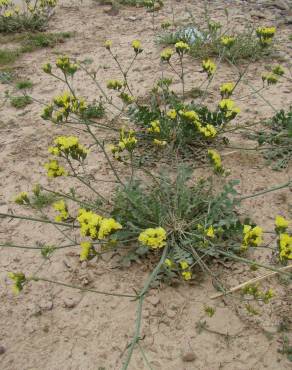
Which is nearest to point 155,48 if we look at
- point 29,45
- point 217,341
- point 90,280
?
point 29,45

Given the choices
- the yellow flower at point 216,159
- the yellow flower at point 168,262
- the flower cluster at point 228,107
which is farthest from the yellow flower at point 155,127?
the yellow flower at point 168,262

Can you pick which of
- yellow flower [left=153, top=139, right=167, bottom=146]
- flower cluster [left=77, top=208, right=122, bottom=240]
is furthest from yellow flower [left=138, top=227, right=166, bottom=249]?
yellow flower [left=153, top=139, right=167, bottom=146]

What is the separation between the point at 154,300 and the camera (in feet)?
7.88

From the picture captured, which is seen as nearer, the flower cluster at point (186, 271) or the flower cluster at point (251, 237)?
the flower cluster at point (251, 237)

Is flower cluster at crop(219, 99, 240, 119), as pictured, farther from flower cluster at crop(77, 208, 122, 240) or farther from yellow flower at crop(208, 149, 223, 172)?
flower cluster at crop(77, 208, 122, 240)

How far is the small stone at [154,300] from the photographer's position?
239 centimetres

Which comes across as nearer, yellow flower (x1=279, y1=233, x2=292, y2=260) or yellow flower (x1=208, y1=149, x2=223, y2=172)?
yellow flower (x1=279, y1=233, x2=292, y2=260)

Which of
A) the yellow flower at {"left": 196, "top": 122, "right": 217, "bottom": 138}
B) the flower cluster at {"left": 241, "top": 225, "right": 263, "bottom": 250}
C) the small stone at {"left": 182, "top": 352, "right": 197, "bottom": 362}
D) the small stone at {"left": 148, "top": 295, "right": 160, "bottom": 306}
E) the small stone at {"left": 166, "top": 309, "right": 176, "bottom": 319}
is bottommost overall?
the small stone at {"left": 182, "top": 352, "right": 197, "bottom": 362}

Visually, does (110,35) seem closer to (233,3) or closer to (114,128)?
(233,3)

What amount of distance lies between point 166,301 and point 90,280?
1.58 ft

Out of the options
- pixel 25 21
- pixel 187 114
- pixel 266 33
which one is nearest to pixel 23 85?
pixel 25 21

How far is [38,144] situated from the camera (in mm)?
3785

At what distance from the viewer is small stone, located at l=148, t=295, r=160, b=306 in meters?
2.39

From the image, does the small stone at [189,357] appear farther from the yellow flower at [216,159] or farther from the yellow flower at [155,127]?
the yellow flower at [155,127]
